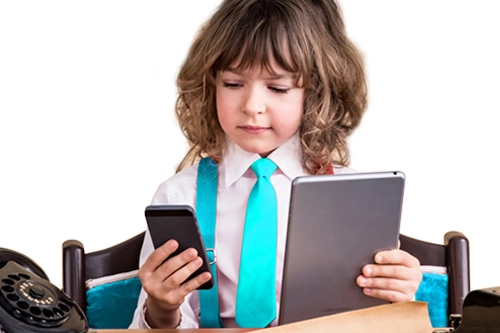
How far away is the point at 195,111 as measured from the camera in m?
1.64

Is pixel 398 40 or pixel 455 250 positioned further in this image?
pixel 398 40

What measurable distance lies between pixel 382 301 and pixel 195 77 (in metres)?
0.66

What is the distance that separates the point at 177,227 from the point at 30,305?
0.36 meters

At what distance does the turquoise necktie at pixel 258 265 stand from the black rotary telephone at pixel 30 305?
0.57 meters

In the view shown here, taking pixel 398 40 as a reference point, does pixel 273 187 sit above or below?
below

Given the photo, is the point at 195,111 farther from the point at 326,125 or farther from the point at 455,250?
the point at 455,250

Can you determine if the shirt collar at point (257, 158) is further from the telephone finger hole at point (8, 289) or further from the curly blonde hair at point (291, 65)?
the telephone finger hole at point (8, 289)

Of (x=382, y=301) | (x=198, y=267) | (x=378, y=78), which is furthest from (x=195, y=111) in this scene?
(x=378, y=78)

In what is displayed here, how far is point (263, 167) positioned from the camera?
147 centimetres

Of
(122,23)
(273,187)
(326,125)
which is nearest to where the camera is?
(273,187)

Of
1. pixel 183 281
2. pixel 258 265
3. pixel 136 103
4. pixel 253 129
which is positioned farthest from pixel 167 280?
pixel 136 103

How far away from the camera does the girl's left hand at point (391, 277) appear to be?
1.13m

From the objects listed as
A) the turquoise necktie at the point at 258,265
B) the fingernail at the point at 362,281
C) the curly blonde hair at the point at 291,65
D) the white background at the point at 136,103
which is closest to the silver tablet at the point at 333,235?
the fingernail at the point at 362,281

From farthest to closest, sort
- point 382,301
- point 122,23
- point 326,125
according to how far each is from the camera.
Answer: point 122,23 → point 326,125 → point 382,301
